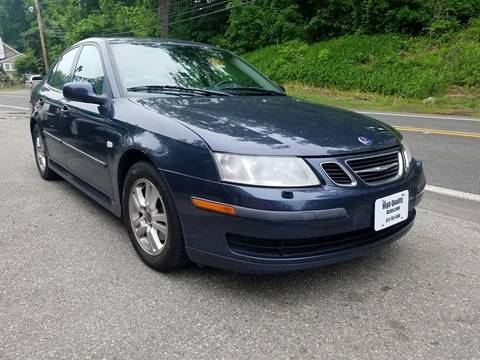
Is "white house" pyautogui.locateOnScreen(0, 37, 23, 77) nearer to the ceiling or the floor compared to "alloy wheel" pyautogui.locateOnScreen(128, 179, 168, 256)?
nearer to the ceiling

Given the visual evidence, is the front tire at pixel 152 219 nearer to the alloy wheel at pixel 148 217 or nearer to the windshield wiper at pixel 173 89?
the alloy wheel at pixel 148 217

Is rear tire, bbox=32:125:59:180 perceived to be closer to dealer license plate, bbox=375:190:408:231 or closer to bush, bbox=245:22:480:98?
dealer license plate, bbox=375:190:408:231

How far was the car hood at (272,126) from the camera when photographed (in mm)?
2486

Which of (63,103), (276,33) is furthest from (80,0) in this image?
(63,103)

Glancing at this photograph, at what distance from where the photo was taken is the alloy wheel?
285 cm

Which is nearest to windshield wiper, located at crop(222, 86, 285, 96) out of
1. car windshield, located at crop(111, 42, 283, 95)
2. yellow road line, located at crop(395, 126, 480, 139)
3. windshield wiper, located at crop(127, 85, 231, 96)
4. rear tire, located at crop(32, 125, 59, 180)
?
car windshield, located at crop(111, 42, 283, 95)

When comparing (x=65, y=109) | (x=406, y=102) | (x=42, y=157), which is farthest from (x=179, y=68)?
(x=406, y=102)

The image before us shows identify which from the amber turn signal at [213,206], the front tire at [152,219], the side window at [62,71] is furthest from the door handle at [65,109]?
the amber turn signal at [213,206]

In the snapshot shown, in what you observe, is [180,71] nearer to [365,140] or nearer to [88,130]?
[88,130]

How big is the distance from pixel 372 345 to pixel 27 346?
65.8 inches

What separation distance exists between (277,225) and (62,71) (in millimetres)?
3432

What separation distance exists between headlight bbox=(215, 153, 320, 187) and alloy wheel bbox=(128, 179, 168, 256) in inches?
22.8

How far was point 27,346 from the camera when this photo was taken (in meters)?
2.21

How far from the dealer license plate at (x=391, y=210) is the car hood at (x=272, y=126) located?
1.03ft
